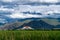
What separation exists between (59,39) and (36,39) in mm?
1128

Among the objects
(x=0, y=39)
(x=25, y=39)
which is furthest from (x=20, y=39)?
(x=0, y=39)

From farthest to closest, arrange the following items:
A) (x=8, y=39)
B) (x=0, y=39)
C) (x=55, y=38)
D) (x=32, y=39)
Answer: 1. (x=55, y=38)
2. (x=32, y=39)
3. (x=0, y=39)
4. (x=8, y=39)

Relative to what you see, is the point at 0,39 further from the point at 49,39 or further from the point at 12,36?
the point at 49,39

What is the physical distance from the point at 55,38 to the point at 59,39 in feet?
2.49

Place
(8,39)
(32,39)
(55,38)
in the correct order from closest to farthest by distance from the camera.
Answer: (8,39) → (32,39) → (55,38)

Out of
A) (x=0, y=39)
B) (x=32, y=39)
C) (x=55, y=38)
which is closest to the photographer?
(x=0, y=39)

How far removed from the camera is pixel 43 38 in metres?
11.3

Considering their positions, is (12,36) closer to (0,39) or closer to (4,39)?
(4,39)

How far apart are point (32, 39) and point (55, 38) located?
1.55 metres

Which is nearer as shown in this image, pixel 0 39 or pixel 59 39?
pixel 0 39

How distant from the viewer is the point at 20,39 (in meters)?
11.8

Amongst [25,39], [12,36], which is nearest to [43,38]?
[25,39]

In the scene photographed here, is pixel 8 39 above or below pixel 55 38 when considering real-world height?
above

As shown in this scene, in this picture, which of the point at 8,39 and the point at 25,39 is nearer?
the point at 8,39
